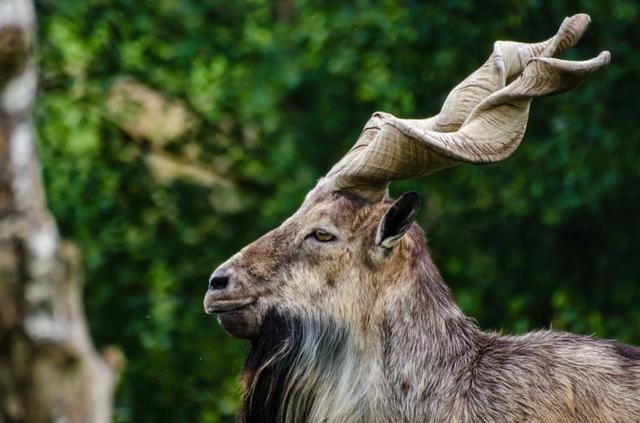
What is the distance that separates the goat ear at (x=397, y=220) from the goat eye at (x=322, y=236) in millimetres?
239

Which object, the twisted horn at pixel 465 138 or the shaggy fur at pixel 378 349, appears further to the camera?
the shaggy fur at pixel 378 349

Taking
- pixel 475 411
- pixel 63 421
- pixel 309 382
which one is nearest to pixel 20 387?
pixel 63 421

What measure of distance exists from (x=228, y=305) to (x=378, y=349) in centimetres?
81

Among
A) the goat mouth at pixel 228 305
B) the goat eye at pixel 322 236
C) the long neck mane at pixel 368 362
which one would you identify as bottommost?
the long neck mane at pixel 368 362

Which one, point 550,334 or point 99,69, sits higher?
point 99,69

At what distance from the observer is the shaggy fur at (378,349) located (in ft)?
25.3

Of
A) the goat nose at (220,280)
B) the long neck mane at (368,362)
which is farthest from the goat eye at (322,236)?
the goat nose at (220,280)

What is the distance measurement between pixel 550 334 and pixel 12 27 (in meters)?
3.35

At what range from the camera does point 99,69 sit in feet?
53.6

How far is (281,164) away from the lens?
53.6 feet

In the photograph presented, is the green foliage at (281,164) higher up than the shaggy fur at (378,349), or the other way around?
the green foliage at (281,164)

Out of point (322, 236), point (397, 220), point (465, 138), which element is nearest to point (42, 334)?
point (322, 236)

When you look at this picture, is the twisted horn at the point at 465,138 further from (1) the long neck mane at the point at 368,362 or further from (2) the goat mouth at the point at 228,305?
(2) the goat mouth at the point at 228,305

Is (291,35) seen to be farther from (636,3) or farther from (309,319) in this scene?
(309,319)
